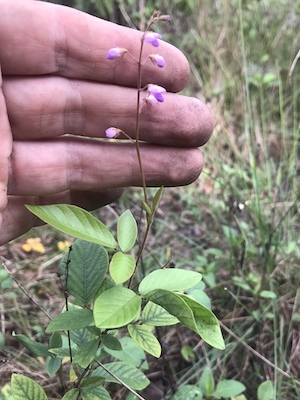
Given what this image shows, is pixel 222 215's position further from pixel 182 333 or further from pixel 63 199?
pixel 63 199

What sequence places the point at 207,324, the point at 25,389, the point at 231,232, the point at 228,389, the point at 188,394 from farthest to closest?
the point at 231,232 → the point at 228,389 → the point at 188,394 → the point at 25,389 → the point at 207,324

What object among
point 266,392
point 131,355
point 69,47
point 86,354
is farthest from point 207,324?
point 69,47

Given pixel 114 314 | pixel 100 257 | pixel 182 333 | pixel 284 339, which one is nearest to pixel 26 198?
pixel 100 257

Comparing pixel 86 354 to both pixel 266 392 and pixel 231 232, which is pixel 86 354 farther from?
pixel 231 232

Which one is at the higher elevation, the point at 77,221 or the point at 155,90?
the point at 155,90

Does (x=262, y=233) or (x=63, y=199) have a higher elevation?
(x=63, y=199)

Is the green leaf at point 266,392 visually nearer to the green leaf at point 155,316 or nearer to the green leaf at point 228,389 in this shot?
the green leaf at point 228,389

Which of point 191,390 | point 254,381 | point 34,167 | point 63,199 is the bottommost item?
A: point 254,381
